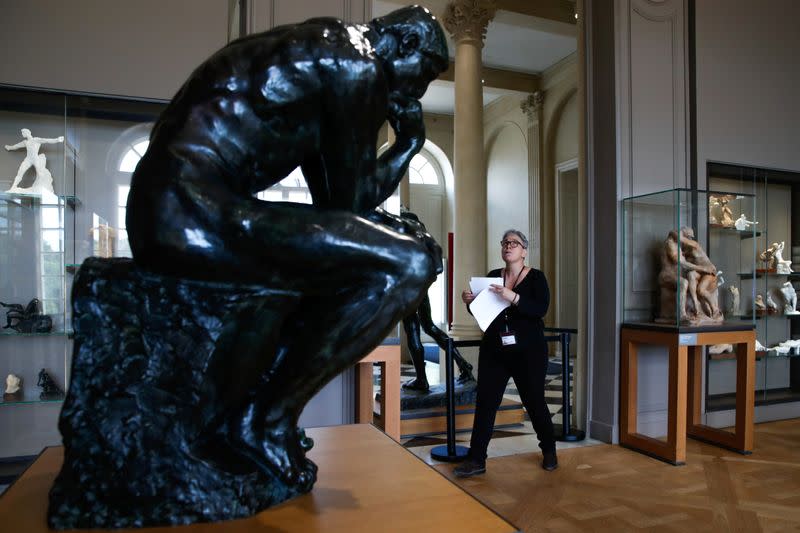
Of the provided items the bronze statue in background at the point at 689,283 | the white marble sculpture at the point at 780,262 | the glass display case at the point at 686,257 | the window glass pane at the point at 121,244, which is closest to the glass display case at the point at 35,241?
the window glass pane at the point at 121,244

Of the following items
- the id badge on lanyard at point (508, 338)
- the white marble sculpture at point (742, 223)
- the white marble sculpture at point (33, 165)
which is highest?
the white marble sculpture at point (33, 165)

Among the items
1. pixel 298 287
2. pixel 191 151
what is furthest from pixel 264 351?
pixel 191 151

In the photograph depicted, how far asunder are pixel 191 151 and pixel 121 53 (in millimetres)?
3022

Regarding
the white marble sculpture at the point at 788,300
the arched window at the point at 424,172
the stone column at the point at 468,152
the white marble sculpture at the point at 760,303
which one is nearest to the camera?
the white marble sculpture at the point at 760,303

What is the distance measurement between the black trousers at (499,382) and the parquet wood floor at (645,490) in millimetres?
307

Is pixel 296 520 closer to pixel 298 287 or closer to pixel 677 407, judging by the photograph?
pixel 298 287

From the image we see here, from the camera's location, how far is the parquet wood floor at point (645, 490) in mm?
3246

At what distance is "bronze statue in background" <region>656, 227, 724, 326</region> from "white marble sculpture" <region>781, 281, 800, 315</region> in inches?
63.9

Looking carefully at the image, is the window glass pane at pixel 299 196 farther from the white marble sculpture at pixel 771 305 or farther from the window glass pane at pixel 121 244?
the white marble sculpture at pixel 771 305

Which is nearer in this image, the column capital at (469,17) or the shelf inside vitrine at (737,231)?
the shelf inside vitrine at (737,231)

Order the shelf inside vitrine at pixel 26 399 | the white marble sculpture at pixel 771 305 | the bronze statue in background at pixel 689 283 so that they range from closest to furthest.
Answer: the shelf inside vitrine at pixel 26 399
the bronze statue in background at pixel 689 283
the white marble sculpture at pixel 771 305

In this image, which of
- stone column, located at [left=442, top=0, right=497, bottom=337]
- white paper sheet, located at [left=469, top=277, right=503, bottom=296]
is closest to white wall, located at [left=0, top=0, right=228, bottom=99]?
white paper sheet, located at [left=469, top=277, right=503, bottom=296]

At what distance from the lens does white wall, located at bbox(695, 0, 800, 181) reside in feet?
19.1

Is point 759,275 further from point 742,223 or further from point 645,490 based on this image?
point 645,490
